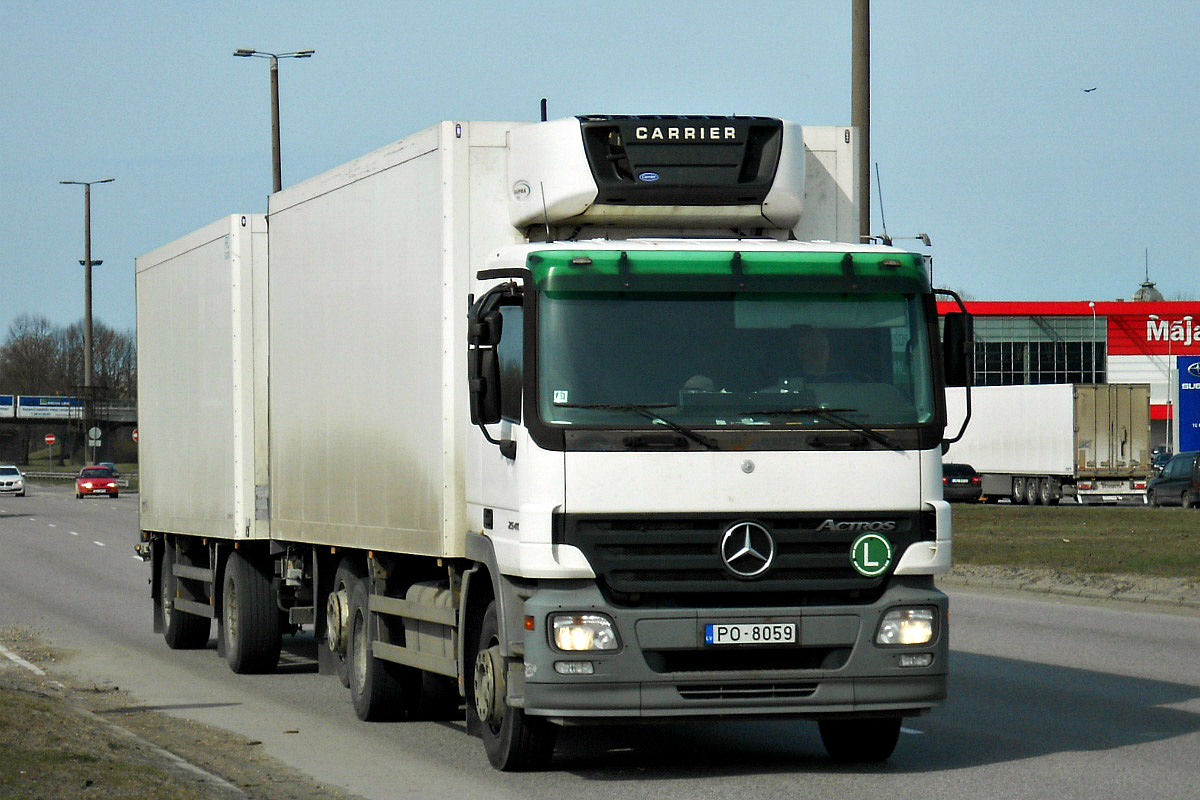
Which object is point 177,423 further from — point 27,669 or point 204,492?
point 27,669

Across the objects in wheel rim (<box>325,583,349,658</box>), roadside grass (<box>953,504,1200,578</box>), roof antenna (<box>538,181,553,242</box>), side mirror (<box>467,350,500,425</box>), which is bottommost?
roadside grass (<box>953,504,1200,578</box>)

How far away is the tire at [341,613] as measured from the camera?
484 inches

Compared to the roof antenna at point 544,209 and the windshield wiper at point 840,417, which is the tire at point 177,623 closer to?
the roof antenna at point 544,209

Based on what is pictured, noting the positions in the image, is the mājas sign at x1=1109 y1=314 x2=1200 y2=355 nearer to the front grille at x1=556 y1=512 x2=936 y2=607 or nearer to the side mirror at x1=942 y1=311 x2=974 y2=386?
the side mirror at x1=942 y1=311 x2=974 y2=386

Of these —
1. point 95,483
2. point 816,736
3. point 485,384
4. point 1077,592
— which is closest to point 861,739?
point 816,736

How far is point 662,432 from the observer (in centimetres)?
875

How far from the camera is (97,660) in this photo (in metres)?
16.1

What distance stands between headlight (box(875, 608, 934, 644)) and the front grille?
19 centimetres

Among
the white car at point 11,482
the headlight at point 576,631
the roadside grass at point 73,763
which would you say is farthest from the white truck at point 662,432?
the white car at point 11,482

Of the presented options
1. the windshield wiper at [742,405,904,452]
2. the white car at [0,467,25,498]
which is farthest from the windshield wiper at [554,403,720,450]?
the white car at [0,467,25,498]

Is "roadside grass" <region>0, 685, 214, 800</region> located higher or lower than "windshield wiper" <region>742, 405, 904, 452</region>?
lower

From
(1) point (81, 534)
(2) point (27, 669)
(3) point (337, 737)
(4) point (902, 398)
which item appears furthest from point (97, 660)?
(1) point (81, 534)

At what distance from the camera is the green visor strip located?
8.85m

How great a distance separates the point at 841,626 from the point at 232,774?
3.29 meters
